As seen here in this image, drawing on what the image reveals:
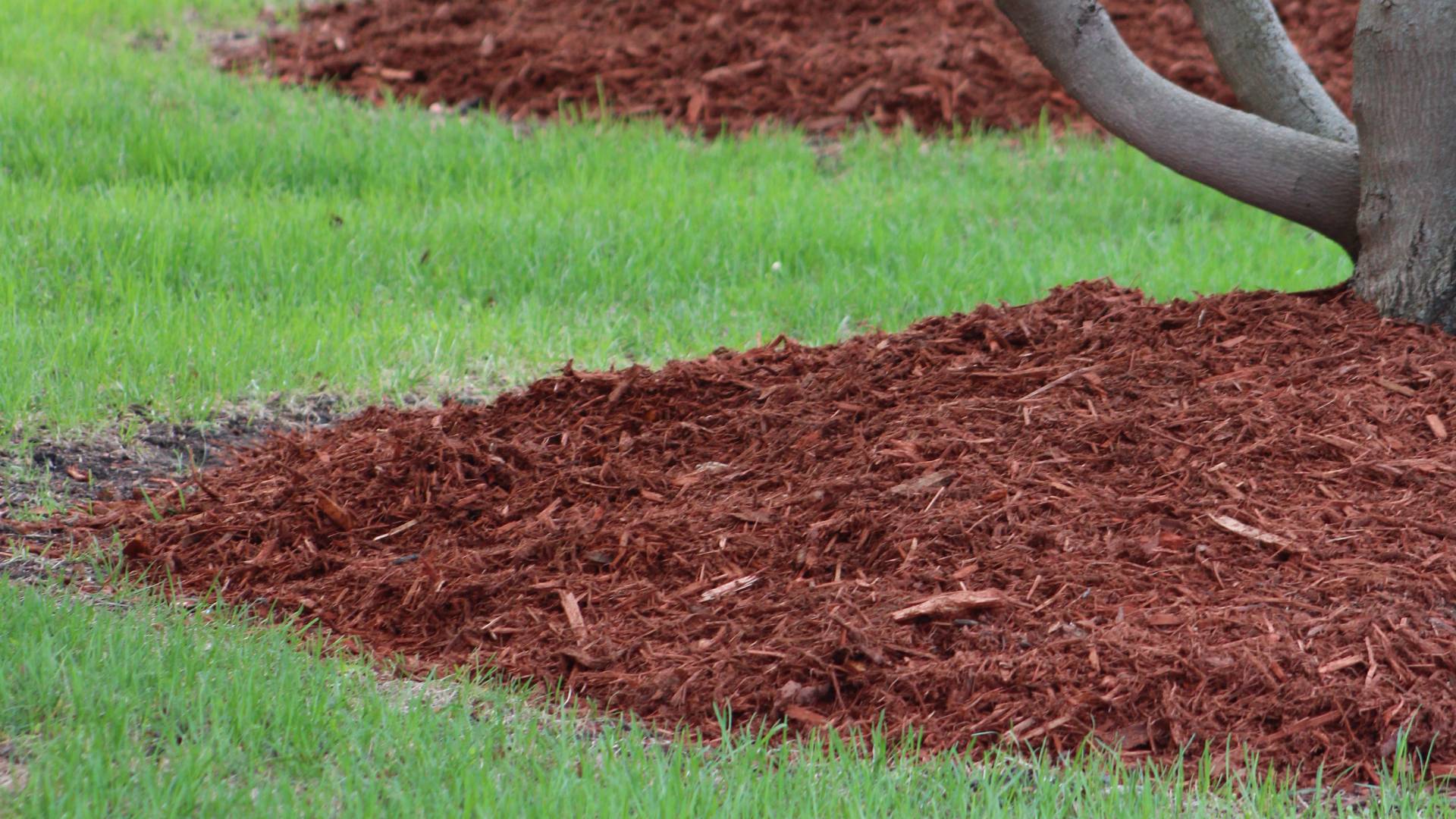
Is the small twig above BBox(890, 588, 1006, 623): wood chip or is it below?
above

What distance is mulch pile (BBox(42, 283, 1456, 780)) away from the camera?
308 centimetres

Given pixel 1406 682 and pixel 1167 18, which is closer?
pixel 1406 682

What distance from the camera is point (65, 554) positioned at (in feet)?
13.7

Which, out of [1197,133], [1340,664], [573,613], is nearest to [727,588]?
[573,613]

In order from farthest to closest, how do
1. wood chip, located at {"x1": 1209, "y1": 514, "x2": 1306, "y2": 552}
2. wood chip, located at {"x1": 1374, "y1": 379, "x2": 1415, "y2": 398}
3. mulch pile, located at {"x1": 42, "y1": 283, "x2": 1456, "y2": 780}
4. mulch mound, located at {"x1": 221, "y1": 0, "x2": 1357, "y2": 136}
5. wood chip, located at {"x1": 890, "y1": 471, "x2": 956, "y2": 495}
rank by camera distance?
1. mulch mound, located at {"x1": 221, "y1": 0, "x2": 1357, "y2": 136}
2. wood chip, located at {"x1": 1374, "y1": 379, "x2": 1415, "y2": 398}
3. wood chip, located at {"x1": 890, "y1": 471, "x2": 956, "y2": 495}
4. wood chip, located at {"x1": 1209, "y1": 514, "x2": 1306, "y2": 552}
5. mulch pile, located at {"x1": 42, "y1": 283, "x2": 1456, "y2": 780}

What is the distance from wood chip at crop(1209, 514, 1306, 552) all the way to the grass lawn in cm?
73

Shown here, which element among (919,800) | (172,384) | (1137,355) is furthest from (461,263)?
(919,800)

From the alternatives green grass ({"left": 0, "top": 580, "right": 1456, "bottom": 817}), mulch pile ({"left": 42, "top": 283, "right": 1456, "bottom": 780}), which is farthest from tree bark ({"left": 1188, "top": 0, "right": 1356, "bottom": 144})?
green grass ({"left": 0, "top": 580, "right": 1456, "bottom": 817})

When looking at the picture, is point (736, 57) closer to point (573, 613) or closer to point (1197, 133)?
point (1197, 133)

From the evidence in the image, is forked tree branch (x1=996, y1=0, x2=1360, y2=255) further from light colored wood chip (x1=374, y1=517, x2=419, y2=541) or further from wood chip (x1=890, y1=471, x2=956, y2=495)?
light colored wood chip (x1=374, y1=517, x2=419, y2=541)

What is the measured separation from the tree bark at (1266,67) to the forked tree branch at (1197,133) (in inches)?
9.3

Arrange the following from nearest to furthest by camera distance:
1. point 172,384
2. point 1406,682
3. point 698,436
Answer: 1. point 1406,682
2. point 698,436
3. point 172,384

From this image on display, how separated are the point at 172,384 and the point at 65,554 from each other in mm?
1336

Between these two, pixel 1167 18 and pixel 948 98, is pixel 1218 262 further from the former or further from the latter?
pixel 1167 18
